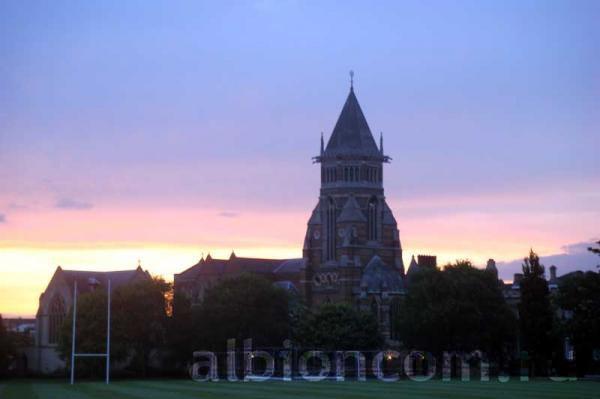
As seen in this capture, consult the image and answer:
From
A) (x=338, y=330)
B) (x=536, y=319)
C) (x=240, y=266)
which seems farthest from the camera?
(x=240, y=266)

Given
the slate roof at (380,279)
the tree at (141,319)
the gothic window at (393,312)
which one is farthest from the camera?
the slate roof at (380,279)

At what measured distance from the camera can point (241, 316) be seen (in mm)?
104375

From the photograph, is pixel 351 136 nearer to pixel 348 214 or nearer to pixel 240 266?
pixel 348 214

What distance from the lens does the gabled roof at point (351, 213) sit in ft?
452

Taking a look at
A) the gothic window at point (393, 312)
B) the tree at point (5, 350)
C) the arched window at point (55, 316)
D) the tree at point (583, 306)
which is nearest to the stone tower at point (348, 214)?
the gothic window at point (393, 312)

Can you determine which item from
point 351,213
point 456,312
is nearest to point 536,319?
point 456,312

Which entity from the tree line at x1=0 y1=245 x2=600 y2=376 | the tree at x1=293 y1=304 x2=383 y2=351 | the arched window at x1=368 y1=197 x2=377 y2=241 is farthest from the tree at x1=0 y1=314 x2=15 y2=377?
the arched window at x1=368 y1=197 x2=377 y2=241

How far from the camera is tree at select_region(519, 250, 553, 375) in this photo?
101m

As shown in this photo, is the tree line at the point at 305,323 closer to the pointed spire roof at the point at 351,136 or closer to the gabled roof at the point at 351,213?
the gabled roof at the point at 351,213

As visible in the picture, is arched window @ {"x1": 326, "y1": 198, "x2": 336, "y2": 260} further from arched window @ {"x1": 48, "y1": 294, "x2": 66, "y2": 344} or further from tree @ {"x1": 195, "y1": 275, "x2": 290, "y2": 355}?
arched window @ {"x1": 48, "y1": 294, "x2": 66, "y2": 344}

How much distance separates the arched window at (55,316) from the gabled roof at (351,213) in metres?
35.4

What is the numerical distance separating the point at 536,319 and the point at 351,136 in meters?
46.3

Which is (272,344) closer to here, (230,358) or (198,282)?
(230,358)

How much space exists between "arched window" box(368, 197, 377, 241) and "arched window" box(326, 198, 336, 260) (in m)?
4.56
